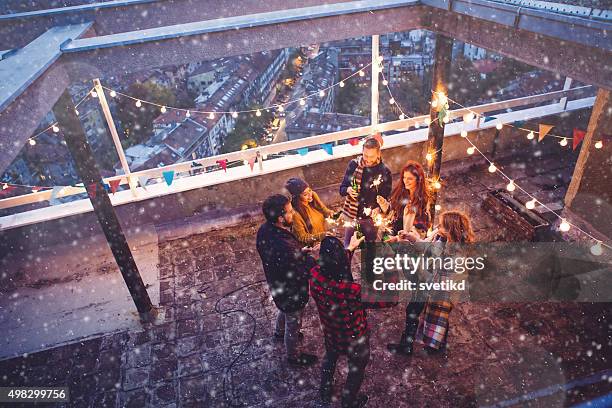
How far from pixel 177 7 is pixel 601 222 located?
23.6 ft

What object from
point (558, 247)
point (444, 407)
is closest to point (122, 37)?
point (444, 407)

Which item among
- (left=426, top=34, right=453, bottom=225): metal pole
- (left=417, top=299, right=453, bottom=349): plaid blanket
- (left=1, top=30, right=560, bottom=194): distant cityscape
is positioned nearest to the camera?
(left=417, top=299, right=453, bottom=349): plaid blanket

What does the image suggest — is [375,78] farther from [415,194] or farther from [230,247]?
[230,247]

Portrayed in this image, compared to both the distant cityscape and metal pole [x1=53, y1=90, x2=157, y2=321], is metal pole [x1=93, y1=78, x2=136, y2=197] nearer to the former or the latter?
metal pole [x1=53, y1=90, x2=157, y2=321]

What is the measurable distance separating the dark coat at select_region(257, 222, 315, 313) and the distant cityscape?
24.3 meters

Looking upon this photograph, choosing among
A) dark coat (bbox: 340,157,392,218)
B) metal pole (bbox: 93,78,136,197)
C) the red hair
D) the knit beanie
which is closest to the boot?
the red hair

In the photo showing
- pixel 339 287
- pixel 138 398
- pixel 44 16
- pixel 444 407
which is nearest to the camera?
pixel 339 287

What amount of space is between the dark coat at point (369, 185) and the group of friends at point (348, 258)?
0.01 meters

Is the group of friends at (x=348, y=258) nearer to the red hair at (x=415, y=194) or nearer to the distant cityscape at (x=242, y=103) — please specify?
the red hair at (x=415, y=194)

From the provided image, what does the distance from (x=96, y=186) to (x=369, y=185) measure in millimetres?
3143

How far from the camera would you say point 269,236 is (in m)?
3.59

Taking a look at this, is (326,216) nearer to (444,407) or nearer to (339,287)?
(339,287)

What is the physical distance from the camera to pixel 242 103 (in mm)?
36125

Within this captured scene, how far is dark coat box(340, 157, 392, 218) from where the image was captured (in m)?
4.78
